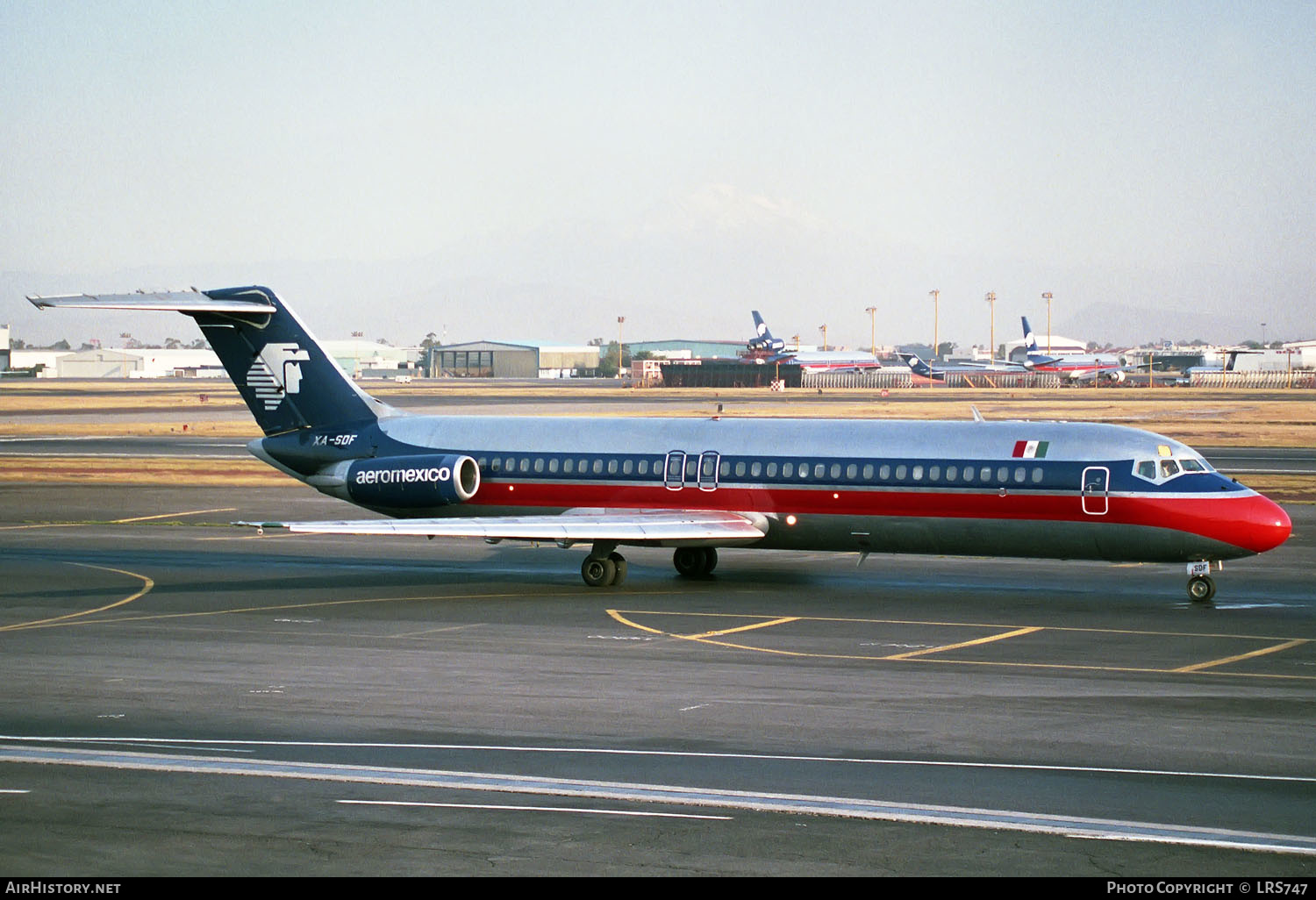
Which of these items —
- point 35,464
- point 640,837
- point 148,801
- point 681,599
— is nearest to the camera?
point 640,837

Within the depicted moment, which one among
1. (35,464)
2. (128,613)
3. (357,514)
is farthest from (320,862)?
(35,464)

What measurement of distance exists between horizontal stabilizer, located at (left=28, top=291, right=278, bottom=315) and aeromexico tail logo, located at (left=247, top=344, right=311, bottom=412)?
1.03m

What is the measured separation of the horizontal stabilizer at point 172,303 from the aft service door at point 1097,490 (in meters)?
20.1

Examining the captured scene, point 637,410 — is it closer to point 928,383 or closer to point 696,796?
point 928,383

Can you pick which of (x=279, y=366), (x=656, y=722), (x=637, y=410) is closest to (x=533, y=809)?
(x=656, y=722)

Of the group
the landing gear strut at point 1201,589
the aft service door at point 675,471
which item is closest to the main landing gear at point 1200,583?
the landing gear strut at point 1201,589

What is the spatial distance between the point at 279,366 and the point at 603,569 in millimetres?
10627

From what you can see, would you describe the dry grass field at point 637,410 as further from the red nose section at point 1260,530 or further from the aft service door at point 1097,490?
the aft service door at point 1097,490

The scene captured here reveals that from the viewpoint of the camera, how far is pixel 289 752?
17.4 metres

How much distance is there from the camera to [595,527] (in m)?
32.1

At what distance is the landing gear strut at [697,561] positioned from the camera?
35094 millimetres

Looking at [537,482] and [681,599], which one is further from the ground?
[537,482]

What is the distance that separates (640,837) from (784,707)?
6.96 metres
